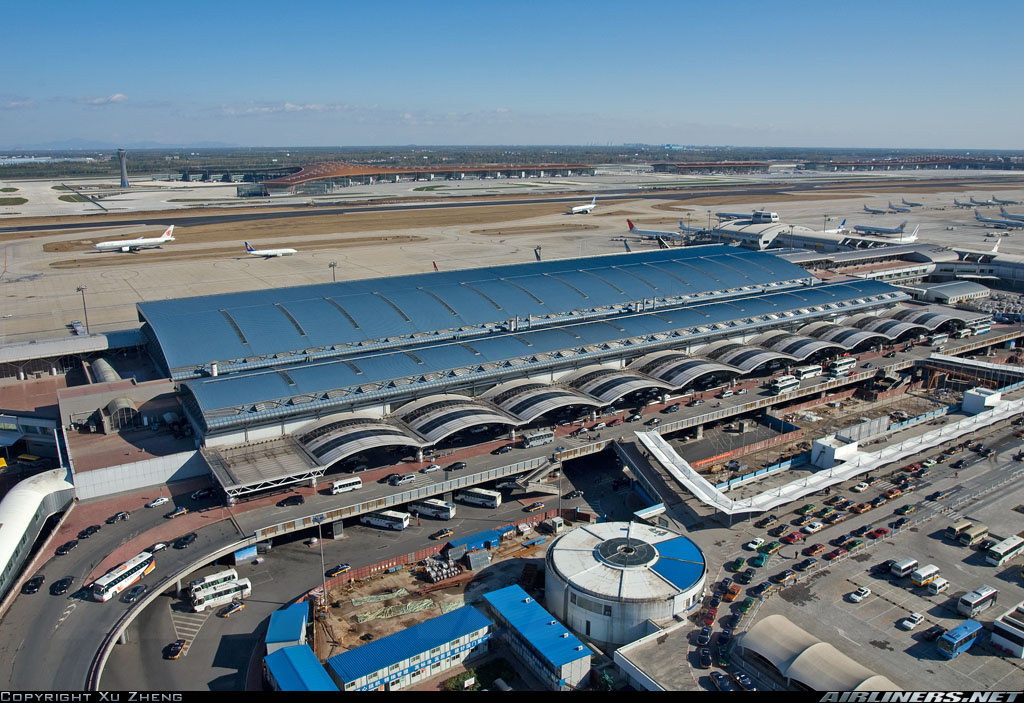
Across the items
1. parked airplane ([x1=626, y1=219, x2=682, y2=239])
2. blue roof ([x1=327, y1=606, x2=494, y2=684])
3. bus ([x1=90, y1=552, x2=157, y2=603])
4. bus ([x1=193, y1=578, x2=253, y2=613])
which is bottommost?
bus ([x1=193, y1=578, x2=253, y2=613])

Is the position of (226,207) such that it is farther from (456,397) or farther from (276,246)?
(456,397)

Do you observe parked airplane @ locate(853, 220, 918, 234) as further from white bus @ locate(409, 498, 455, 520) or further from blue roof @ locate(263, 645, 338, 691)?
blue roof @ locate(263, 645, 338, 691)

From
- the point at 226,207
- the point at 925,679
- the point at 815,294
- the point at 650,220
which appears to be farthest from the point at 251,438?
the point at 226,207

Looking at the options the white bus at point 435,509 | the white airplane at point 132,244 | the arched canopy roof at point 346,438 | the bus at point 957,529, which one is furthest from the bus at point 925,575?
the white airplane at point 132,244

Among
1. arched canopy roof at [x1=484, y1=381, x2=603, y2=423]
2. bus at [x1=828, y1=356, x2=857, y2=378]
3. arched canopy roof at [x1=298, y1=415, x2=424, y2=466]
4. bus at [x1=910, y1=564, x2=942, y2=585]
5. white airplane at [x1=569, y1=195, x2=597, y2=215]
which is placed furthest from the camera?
white airplane at [x1=569, y1=195, x2=597, y2=215]

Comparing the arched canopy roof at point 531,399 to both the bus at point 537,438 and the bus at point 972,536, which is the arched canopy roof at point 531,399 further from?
the bus at point 972,536

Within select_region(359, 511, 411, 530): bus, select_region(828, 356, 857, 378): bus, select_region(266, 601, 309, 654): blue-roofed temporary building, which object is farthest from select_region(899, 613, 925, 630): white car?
select_region(828, 356, 857, 378): bus
